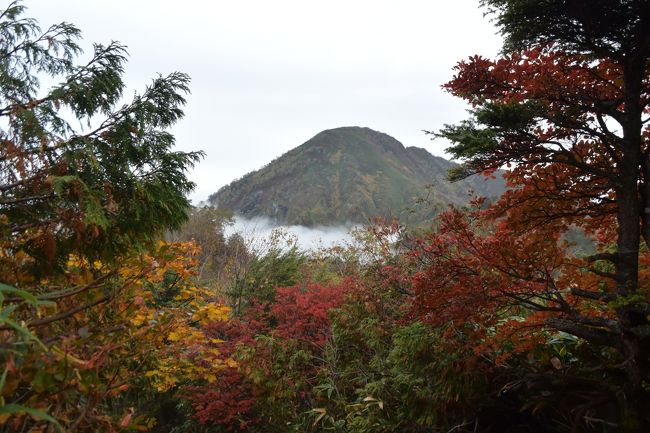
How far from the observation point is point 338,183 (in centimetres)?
13212

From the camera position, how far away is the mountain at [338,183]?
120 meters

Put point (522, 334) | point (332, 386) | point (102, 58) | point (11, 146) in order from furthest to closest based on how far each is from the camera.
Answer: point (332, 386)
point (522, 334)
point (102, 58)
point (11, 146)

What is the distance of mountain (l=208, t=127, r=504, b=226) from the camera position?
119875mm

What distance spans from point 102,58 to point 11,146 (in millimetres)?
1324

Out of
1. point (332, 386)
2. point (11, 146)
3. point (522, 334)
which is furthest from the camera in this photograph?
point (332, 386)

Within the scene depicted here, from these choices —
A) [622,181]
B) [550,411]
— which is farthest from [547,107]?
[550,411]

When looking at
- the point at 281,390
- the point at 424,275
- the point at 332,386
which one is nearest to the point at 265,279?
the point at 281,390

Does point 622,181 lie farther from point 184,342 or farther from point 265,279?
point 265,279

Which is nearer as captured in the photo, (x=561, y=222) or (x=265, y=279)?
(x=561, y=222)

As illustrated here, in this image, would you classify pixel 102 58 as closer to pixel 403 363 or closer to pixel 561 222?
pixel 561 222

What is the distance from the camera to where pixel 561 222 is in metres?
4.56

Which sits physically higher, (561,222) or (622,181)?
(622,181)

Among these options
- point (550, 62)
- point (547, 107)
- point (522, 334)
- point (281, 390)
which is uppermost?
point (550, 62)

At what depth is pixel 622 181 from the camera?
3887mm
